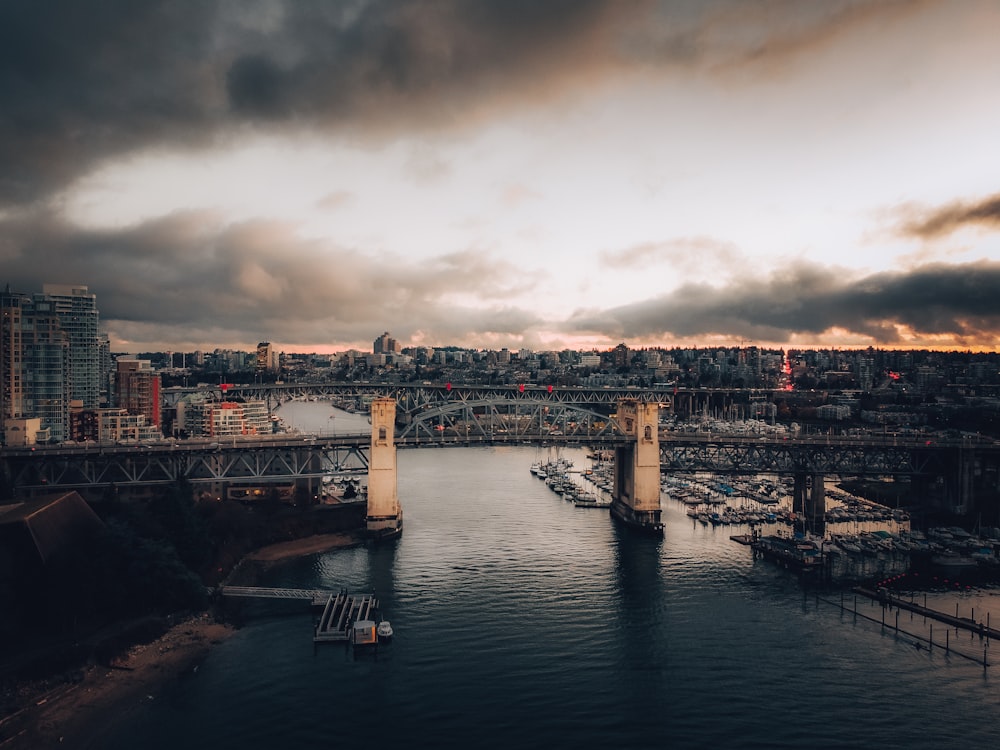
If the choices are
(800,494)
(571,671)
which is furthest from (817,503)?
(571,671)

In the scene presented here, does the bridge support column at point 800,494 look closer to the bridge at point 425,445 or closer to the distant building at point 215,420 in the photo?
the bridge at point 425,445

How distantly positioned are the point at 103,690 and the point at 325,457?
92.2 ft

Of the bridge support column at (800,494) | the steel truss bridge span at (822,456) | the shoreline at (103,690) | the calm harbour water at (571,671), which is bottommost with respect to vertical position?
the calm harbour water at (571,671)

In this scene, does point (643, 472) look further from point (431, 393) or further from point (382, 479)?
point (431, 393)

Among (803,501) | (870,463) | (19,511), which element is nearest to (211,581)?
(19,511)

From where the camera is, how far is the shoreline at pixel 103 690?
21406mm

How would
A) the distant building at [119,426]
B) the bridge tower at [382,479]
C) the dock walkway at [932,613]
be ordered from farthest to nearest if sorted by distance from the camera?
the distant building at [119,426] < the bridge tower at [382,479] < the dock walkway at [932,613]

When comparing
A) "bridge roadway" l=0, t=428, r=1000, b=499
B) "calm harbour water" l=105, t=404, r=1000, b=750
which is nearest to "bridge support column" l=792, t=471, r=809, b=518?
"bridge roadway" l=0, t=428, r=1000, b=499

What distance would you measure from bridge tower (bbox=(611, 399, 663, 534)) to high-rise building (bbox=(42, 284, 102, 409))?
5819 centimetres

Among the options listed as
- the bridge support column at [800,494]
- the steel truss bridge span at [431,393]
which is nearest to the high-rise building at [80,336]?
the steel truss bridge span at [431,393]

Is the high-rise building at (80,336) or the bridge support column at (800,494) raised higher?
→ the high-rise building at (80,336)

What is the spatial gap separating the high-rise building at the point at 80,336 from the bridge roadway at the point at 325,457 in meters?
31.5

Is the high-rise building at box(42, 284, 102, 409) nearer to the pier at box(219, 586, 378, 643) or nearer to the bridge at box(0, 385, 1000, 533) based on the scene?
the bridge at box(0, 385, 1000, 533)

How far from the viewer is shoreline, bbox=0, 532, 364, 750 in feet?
70.2
